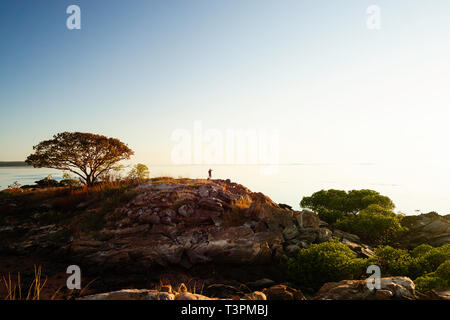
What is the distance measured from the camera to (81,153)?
2038 cm

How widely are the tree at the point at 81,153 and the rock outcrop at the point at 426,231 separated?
25522 millimetres

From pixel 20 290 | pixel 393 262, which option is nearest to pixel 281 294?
pixel 20 290

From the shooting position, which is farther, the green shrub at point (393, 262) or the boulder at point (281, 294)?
the green shrub at point (393, 262)

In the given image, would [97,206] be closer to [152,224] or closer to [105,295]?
[152,224]

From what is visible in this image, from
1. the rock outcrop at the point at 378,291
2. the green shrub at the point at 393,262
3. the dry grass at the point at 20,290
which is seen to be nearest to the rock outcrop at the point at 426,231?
the green shrub at the point at 393,262

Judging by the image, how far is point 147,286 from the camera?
899cm

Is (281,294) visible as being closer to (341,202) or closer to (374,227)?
(374,227)

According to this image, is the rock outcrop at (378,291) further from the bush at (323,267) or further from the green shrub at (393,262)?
the green shrub at (393,262)

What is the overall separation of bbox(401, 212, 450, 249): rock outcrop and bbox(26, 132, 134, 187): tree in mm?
25522

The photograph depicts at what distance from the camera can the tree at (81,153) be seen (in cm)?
1958

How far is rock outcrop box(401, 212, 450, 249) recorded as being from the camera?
48.8ft

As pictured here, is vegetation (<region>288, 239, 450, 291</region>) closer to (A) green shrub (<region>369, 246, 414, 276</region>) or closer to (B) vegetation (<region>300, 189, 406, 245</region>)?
(A) green shrub (<region>369, 246, 414, 276</region>)
